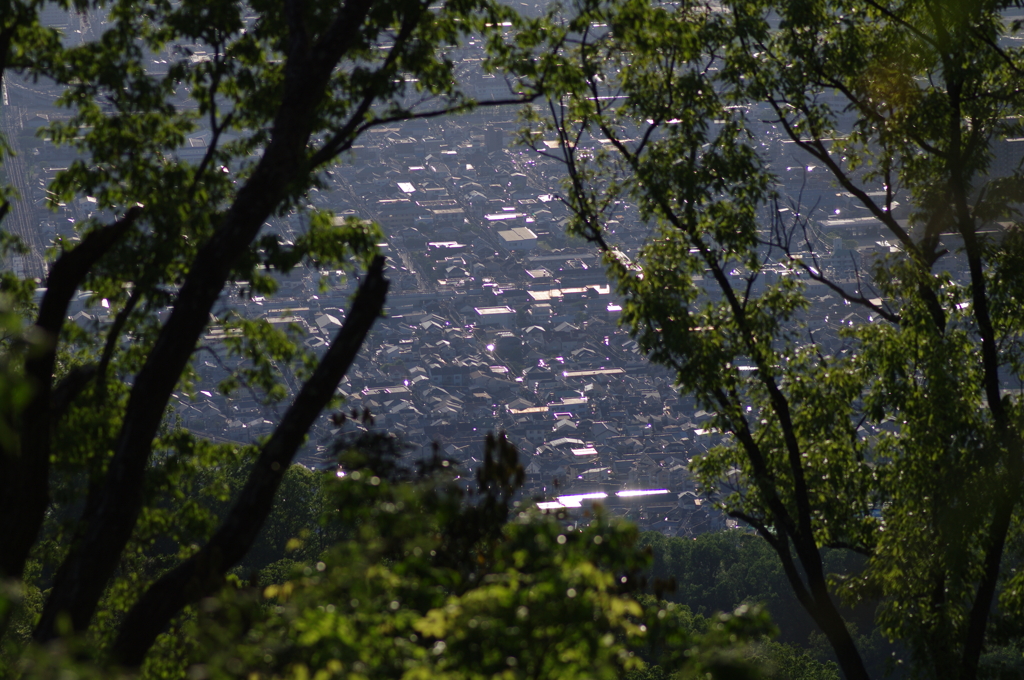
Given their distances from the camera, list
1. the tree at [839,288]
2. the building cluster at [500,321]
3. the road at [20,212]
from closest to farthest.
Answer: the tree at [839,288]
the building cluster at [500,321]
the road at [20,212]

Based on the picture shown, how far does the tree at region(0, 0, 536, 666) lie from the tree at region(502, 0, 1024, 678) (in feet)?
7.35

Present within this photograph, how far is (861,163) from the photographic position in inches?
513

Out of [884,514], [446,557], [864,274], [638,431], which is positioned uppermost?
[446,557]

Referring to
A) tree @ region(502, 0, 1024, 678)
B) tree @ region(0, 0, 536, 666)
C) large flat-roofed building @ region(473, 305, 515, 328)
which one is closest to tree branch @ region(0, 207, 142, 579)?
tree @ region(0, 0, 536, 666)

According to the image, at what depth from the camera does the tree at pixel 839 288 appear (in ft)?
35.6

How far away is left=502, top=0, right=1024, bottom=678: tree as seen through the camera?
35.6 feet

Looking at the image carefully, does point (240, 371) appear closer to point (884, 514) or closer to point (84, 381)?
point (84, 381)

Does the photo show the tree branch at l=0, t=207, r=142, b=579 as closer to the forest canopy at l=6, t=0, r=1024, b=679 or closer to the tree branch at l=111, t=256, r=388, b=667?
the forest canopy at l=6, t=0, r=1024, b=679

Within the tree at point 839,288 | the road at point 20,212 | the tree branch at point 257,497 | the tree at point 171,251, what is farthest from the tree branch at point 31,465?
the road at point 20,212

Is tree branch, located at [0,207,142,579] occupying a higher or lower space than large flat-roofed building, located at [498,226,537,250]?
higher

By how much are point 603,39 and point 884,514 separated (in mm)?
6470

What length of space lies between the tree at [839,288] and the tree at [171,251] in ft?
7.35

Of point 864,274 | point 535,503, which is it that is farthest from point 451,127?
point 535,503

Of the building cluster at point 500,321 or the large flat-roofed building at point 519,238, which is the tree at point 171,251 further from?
the large flat-roofed building at point 519,238
